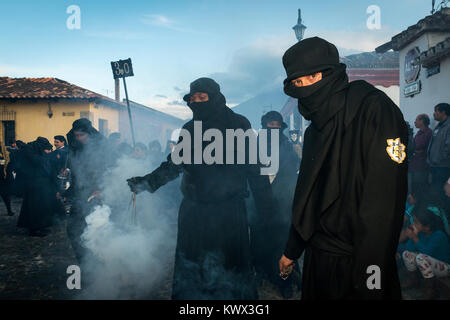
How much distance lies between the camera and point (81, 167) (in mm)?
4863

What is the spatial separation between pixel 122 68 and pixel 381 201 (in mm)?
8895

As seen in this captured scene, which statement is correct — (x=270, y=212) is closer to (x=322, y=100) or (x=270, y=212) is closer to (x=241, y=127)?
(x=241, y=127)

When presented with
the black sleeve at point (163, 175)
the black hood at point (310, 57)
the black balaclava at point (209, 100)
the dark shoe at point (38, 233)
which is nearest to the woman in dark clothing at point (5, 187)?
the dark shoe at point (38, 233)

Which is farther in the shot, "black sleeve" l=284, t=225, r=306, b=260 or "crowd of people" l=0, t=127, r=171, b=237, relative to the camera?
"crowd of people" l=0, t=127, r=171, b=237

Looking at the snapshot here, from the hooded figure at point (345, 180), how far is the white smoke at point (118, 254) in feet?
9.78

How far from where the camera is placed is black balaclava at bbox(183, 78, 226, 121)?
344cm

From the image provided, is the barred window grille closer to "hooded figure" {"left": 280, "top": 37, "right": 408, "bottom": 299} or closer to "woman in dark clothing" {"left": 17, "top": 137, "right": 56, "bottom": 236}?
"woman in dark clothing" {"left": 17, "top": 137, "right": 56, "bottom": 236}

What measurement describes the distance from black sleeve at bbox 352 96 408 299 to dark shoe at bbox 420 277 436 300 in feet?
9.70

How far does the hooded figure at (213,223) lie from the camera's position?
334 cm

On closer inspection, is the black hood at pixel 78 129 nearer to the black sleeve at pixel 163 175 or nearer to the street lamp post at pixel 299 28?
the black sleeve at pixel 163 175

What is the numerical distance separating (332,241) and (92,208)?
393cm

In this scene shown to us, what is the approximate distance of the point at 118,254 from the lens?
4.63 m

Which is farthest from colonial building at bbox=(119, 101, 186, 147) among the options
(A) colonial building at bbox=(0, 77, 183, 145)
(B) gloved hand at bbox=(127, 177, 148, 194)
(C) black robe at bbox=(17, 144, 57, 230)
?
(B) gloved hand at bbox=(127, 177, 148, 194)
